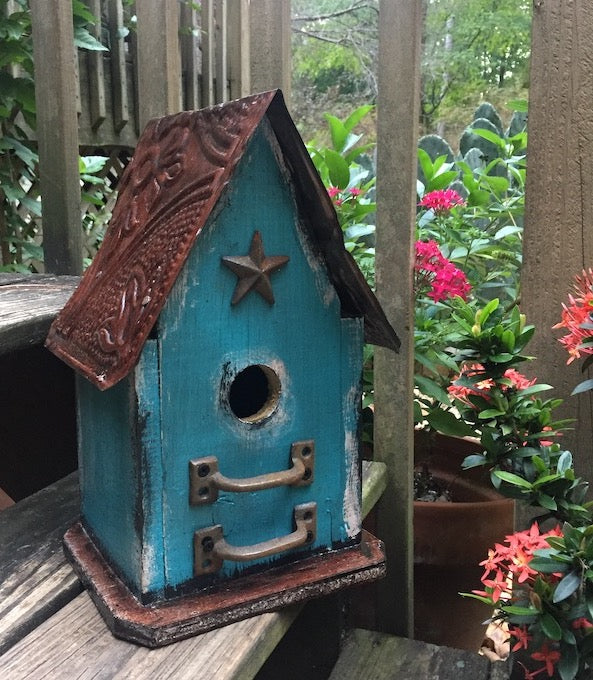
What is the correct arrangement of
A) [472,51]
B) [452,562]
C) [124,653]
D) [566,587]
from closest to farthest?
[124,653] → [566,587] → [452,562] → [472,51]

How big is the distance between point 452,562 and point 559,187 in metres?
0.72

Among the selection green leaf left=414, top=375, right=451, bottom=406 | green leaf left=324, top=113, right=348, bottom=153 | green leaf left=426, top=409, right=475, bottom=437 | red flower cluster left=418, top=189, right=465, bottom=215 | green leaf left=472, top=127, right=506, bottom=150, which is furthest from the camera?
green leaf left=472, top=127, right=506, bottom=150

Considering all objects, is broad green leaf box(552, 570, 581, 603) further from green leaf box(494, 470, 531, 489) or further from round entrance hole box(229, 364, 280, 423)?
round entrance hole box(229, 364, 280, 423)

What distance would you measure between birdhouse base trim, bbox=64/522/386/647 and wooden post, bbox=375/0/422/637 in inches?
11.8

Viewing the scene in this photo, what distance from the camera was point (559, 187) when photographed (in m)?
1.06

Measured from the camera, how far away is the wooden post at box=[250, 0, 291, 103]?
1.13 metres

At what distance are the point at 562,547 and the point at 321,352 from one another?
0.37m

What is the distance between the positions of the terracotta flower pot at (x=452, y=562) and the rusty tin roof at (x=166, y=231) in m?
0.61

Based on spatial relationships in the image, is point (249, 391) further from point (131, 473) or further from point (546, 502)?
point (546, 502)

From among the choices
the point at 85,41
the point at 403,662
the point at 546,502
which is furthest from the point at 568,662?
the point at 85,41

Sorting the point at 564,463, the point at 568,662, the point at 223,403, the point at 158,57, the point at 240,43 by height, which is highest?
the point at 240,43

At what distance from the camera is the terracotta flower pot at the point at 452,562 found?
1331 mm

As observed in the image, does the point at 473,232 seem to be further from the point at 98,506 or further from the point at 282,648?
the point at 98,506

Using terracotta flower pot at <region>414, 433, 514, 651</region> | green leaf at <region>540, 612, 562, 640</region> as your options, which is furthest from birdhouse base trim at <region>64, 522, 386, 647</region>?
terracotta flower pot at <region>414, 433, 514, 651</region>
